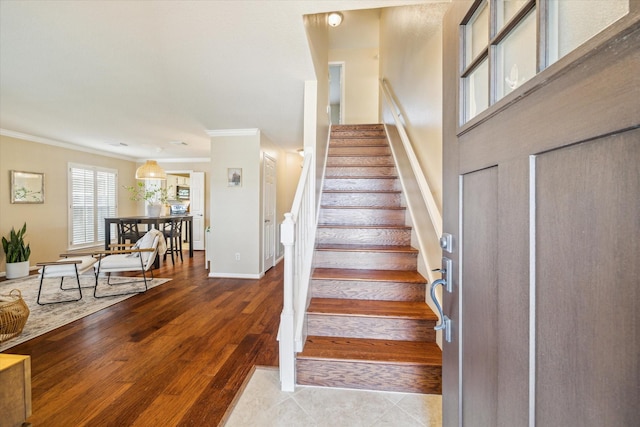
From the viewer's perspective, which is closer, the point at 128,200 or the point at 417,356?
A: the point at 417,356

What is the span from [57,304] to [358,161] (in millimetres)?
3826

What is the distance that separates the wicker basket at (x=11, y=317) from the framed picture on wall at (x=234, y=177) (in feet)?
8.57

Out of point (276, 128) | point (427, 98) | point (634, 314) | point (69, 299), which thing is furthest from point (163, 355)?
point (276, 128)

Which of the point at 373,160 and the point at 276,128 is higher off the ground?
the point at 276,128

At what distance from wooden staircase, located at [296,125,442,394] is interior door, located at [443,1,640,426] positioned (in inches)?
36.9

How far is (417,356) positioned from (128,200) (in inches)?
285

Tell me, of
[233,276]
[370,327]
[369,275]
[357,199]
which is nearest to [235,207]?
[233,276]

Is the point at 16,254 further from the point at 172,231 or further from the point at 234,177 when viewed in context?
the point at 234,177

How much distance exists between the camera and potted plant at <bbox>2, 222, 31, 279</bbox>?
162 inches

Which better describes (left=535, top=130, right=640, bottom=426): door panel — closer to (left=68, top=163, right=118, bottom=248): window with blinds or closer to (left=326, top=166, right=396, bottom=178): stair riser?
(left=326, top=166, right=396, bottom=178): stair riser

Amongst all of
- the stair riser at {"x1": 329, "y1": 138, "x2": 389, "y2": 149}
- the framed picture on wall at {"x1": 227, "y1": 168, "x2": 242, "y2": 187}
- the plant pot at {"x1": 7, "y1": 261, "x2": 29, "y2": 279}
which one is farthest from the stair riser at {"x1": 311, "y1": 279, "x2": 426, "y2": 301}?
the plant pot at {"x1": 7, "y1": 261, "x2": 29, "y2": 279}

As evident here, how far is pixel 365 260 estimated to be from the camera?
2.33 metres

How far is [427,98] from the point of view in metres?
2.18

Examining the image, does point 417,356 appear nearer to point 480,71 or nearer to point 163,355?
point 480,71
